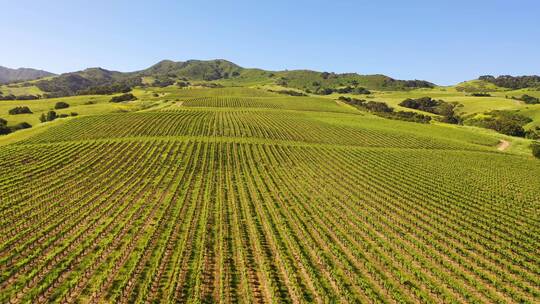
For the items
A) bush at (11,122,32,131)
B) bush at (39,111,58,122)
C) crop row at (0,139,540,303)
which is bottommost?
crop row at (0,139,540,303)

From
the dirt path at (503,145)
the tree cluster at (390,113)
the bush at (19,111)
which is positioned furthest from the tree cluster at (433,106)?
the bush at (19,111)

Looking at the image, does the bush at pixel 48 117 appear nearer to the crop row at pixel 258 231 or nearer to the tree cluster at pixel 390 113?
the crop row at pixel 258 231

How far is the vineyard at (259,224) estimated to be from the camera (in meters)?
23.2

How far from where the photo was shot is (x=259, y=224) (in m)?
Answer: 33.8

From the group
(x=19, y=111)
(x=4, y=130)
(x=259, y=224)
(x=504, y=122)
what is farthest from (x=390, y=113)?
(x=19, y=111)

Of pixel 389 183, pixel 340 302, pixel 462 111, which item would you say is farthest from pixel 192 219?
pixel 462 111

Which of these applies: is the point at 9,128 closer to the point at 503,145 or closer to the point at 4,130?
the point at 4,130

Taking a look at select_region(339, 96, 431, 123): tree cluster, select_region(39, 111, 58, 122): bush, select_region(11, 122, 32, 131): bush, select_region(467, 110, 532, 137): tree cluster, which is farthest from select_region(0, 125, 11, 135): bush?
select_region(467, 110, 532, 137): tree cluster

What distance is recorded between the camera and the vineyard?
23156mm

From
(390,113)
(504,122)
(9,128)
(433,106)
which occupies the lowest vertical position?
(9,128)

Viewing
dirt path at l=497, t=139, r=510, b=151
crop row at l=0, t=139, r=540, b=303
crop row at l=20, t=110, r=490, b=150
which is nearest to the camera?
crop row at l=0, t=139, r=540, b=303

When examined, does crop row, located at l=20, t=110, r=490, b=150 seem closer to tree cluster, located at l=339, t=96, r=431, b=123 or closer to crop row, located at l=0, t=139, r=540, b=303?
crop row, located at l=0, t=139, r=540, b=303

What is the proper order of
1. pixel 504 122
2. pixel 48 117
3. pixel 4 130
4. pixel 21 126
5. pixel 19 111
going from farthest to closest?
pixel 19 111 → pixel 504 122 → pixel 48 117 → pixel 21 126 → pixel 4 130

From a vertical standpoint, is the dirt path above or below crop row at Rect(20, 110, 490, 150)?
Result: below
